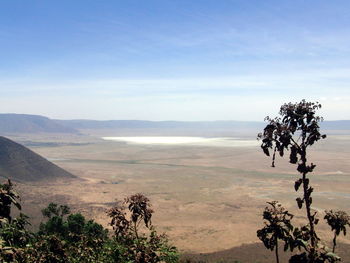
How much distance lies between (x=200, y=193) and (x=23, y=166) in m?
54.6

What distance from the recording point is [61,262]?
50.4 feet

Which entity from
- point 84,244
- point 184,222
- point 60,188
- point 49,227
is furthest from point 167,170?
point 84,244

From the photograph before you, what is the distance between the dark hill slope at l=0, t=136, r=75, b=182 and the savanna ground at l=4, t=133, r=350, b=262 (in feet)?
22.2

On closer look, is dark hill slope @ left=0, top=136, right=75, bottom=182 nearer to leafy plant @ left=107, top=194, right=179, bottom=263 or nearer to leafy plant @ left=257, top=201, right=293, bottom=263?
leafy plant @ left=107, top=194, right=179, bottom=263

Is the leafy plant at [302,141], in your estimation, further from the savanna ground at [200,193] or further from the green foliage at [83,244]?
the savanna ground at [200,193]

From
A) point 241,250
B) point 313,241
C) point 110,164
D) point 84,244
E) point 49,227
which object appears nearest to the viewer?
point 313,241

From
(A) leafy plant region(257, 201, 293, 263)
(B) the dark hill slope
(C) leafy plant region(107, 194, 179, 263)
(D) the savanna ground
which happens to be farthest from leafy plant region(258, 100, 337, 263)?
(B) the dark hill slope

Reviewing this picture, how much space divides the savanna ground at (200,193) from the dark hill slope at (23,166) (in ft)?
22.2

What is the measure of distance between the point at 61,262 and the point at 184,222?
156ft

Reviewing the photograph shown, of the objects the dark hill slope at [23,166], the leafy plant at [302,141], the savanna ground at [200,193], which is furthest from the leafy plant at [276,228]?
the dark hill slope at [23,166]

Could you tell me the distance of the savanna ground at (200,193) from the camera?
55719 mm

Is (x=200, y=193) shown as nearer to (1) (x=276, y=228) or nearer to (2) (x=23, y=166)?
(2) (x=23, y=166)

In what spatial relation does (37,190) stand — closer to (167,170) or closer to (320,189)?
(167,170)

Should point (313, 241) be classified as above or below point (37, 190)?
above
